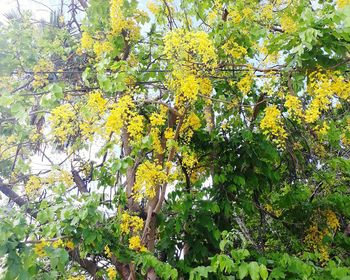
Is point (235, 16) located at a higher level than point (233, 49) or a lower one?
higher

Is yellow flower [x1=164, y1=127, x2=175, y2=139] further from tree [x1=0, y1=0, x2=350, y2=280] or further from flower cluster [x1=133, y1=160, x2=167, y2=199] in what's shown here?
flower cluster [x1=133, y1=160, x2=167, y2=199]

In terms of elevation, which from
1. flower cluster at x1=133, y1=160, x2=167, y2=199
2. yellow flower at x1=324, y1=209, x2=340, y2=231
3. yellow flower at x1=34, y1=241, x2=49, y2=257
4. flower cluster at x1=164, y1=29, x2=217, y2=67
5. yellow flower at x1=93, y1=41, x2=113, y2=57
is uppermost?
yellow flower at x1=93, y1=41, x2=113, y2=57

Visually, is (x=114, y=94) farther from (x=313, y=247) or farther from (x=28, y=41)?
(x=313, y=247)

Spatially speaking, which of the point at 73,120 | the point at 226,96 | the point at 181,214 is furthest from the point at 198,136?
the point at 73,120

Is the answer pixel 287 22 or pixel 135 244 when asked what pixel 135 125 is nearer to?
pixel 135 244

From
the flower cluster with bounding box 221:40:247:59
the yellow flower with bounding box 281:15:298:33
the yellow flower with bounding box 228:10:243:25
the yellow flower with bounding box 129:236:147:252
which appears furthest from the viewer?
the yellow flower with bounding box 281:15:298:33

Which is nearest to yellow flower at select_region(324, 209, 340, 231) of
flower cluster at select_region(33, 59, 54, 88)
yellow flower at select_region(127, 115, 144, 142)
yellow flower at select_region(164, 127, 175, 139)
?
yellow flower at select_region(164, 127, 175, 139)

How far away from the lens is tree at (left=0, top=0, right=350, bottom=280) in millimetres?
2227

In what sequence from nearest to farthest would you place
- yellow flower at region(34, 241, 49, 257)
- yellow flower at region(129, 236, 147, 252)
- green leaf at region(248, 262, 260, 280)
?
1. yellow flower at region(34, 241, 49, 257)
2. green leaf at region(248, 262, 260, 280)
3. yellow flower at region(129, 236, 147, 252)

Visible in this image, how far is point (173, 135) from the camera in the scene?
8.66 ft

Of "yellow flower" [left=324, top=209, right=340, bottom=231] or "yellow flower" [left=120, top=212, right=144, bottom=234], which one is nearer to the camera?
"yellow flower" [left=120, top=212, right=144, bottom=234]

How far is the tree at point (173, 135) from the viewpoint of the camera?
223 centimetres

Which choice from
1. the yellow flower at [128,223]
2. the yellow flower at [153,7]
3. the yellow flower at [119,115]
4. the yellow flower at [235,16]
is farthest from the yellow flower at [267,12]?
the yellow flower at [128,223]

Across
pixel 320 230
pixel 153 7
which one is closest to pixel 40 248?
pixel 153 7
